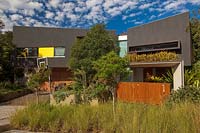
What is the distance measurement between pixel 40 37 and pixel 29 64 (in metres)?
4.06

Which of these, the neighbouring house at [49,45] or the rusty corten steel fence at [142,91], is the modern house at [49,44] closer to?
the neighbouring house at [49,45]

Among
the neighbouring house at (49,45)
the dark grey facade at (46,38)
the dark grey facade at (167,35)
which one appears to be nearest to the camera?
the dark grey facade at (167,35)

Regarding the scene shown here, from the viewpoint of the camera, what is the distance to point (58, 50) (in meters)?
41.9

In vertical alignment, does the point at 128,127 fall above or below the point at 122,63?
below

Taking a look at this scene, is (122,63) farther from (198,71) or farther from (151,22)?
(151,22)

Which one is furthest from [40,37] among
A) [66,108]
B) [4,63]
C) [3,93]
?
[66,108]

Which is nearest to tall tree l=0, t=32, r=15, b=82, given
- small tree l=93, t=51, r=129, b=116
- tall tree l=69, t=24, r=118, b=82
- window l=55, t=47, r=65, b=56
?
window l=55, t=47, r=65, b=56

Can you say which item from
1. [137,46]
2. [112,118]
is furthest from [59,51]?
[112,118]

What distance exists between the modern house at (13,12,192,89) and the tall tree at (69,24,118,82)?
2974mm

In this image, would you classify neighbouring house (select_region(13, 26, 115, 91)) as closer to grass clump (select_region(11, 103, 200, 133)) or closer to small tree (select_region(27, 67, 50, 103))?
small tree (select_region(27, 67, 50, 103))

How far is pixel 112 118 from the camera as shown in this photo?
30.9ft

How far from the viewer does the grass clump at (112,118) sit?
769 cm

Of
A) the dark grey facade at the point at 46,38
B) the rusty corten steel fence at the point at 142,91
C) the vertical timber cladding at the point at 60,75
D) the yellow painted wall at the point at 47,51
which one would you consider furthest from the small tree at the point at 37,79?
the yellow painted wall at the point at 47,51

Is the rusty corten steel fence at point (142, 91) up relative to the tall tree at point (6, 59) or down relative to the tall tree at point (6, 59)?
down
